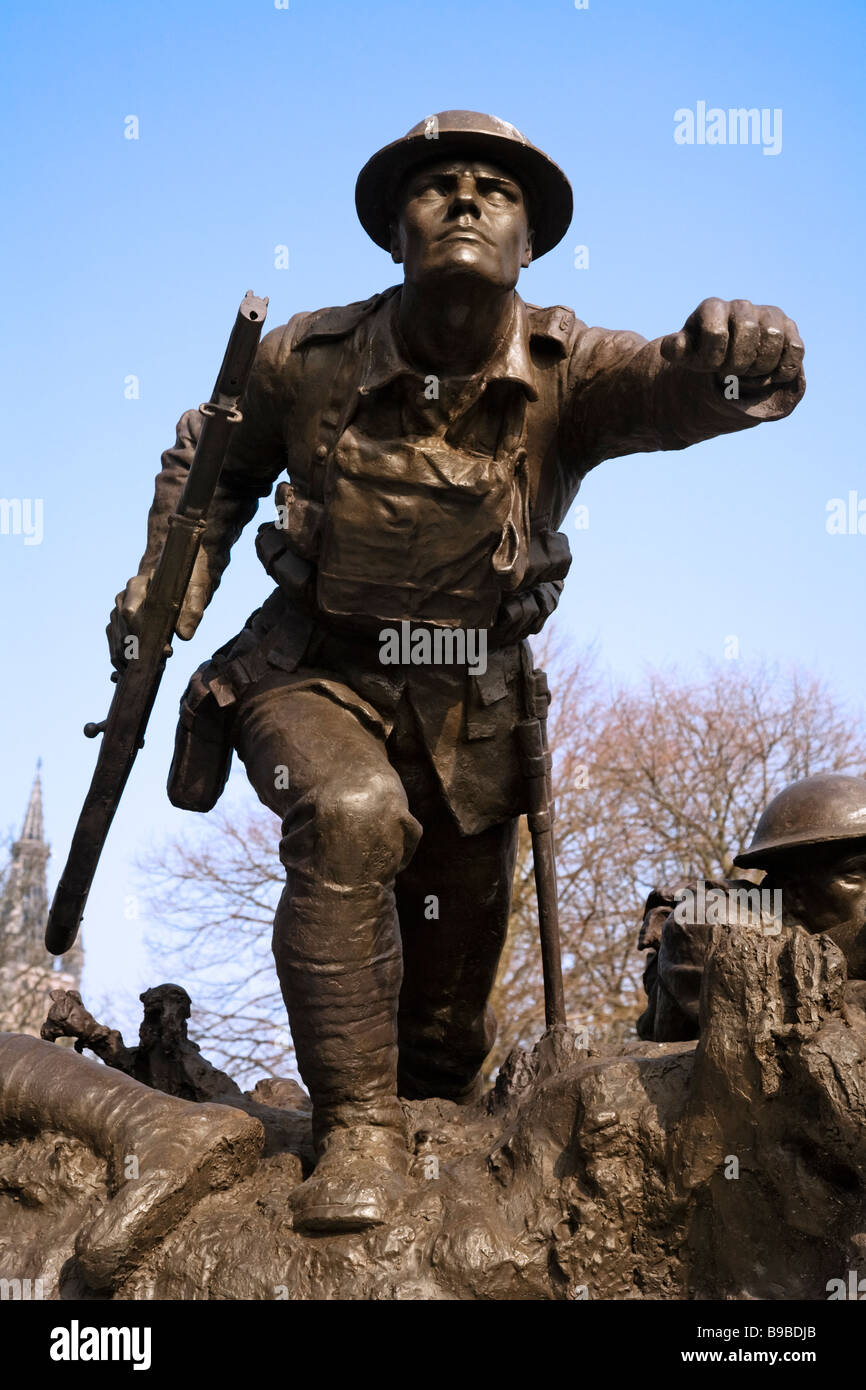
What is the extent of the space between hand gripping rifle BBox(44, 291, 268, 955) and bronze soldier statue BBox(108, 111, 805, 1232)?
14cm

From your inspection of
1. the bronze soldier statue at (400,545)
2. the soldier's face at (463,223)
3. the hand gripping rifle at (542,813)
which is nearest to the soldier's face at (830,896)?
the hand gripping rifle at (542,813)

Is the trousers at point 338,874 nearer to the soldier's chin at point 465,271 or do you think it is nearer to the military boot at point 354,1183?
the military boot at point 354,1183

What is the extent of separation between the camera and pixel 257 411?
5.49m

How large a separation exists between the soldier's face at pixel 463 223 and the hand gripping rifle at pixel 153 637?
1.69ft

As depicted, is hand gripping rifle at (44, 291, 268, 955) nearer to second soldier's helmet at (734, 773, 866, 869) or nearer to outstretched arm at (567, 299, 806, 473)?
outstretched arm at (567, 299, 806, 473)

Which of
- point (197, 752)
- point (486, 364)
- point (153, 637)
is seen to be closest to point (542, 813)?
point (197, 752)

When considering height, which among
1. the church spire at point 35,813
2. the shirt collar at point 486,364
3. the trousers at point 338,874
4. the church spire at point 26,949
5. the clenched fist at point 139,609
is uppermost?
the church spire at point 35,813

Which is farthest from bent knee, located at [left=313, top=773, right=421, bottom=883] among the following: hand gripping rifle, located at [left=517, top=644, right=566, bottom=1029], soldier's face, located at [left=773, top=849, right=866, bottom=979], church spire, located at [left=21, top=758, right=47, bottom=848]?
church spire, located at [left=21, top=758, right=47, bottom=848]

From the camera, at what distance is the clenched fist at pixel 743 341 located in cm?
443

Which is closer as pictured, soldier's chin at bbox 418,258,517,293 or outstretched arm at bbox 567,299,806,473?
outstretched arm at bbox 567,299,806,473

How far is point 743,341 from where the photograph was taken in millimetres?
4426

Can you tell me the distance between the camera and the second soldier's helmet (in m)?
5.38

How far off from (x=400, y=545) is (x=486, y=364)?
60cm
